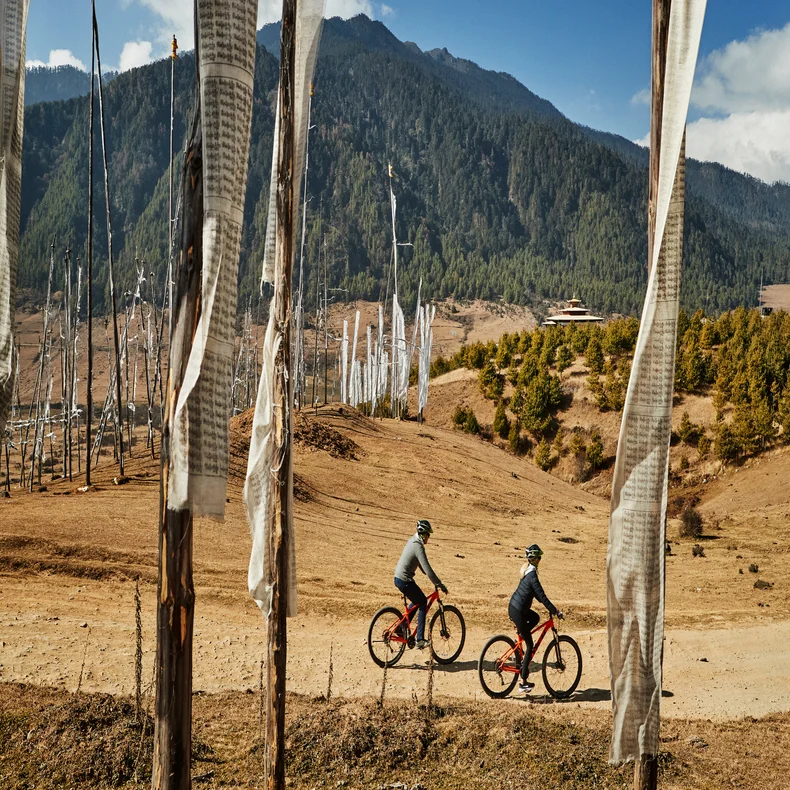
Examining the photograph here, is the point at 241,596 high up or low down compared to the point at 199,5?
down

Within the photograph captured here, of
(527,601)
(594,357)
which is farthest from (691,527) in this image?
(594,357)

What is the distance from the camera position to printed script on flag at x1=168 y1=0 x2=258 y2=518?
2439mm

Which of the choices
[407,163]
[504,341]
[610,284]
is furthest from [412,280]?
[407,163]

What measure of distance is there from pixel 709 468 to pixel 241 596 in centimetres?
2068

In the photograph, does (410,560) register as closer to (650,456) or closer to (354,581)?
(354,581)

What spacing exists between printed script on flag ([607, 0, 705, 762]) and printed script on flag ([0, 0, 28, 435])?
2.05 meters

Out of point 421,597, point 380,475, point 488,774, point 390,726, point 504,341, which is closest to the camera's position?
point 488,774

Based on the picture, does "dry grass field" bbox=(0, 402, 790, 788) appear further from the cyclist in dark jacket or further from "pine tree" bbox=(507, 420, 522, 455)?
"pine tree" bbox=(507, 420, 522, 455)

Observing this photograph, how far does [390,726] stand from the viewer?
5902mm

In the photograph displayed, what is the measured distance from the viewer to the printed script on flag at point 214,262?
96.0 inches

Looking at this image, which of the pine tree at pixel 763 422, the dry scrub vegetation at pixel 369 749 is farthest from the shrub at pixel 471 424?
the dry scrub vegetation at pixel 369 749

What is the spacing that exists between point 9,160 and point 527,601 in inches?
212

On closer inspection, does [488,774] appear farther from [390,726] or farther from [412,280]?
[412,280]

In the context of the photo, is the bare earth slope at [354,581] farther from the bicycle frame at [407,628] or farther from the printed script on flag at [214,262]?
the printed script on flag at [214,262]
